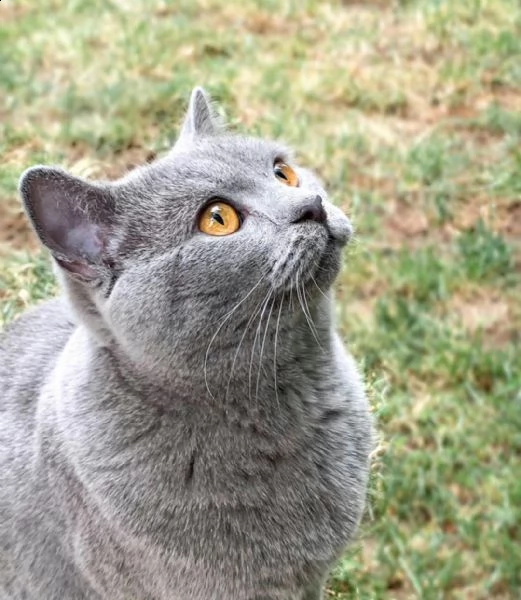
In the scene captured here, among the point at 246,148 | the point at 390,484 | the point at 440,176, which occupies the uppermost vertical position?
the point at 440,176

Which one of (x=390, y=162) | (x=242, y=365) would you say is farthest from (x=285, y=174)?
(x=390, y=162)

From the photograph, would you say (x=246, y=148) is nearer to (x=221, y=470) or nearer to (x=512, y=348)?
(x=221, y=470)

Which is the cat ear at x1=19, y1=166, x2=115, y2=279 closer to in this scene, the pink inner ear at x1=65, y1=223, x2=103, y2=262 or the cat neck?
the pink inner ear at x1=65, y1=223, x2=103, y2=262

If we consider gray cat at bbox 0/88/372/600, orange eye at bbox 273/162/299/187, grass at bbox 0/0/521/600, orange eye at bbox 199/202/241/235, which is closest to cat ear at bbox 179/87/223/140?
gray cat at bbox 0/88/372/600

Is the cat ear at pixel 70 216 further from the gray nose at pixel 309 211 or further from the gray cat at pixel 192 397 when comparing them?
the gray nose at pixel 309 211

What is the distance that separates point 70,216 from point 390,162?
2623 mm

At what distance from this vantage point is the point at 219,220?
1830mm

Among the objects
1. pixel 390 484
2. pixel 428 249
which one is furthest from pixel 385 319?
pixel 390 484

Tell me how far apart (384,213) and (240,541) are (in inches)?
93.5

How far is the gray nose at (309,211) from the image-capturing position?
69.5 inches

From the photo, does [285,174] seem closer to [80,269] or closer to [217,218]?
[217,218]

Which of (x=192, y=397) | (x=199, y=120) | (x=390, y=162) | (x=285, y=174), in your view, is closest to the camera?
(x=192, y=397)

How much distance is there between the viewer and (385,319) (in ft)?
11.9

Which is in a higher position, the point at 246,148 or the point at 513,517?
the point at 246,148
